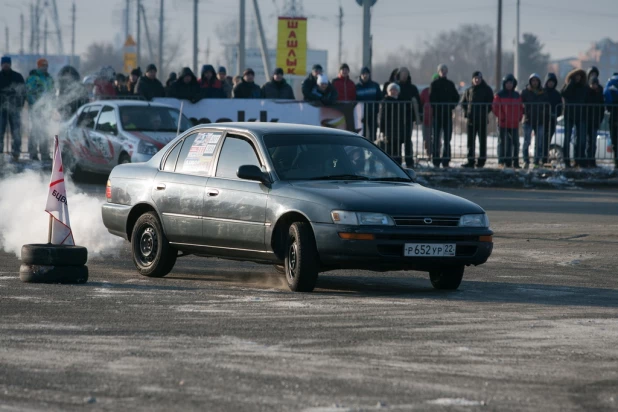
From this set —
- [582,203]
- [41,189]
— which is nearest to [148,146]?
[41,189]

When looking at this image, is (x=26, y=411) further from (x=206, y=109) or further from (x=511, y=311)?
(x=206, y=109)

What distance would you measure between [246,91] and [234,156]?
14589 millimetres

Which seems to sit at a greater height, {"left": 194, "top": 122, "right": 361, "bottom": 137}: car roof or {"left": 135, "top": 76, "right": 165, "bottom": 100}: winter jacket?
{"left": 135, "top": 76, "right": 165, "bottom": 100}: winter jacket

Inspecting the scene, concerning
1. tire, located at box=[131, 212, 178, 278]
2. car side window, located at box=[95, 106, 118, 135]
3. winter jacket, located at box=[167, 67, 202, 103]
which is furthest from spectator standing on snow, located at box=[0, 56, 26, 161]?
tire, located at box=[131, 212, 178, 278]

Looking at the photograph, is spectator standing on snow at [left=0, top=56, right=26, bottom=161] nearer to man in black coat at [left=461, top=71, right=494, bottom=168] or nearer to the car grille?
man in black coat at [left=461, top=71, right=494, bottom=168]

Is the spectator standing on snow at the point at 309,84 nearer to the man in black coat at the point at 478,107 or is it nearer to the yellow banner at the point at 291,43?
the man in black coat at the point at 478,107

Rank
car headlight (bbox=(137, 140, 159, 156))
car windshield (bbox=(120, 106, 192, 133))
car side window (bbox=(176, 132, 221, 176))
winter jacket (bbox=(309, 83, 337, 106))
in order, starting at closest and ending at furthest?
car side window (bbox=(176, 132, 221, 176))
car headlight (bbox=(137, 140, 159, 156))
car windshield (bbox=(120, 106, 192, 133))
winter jacket (bbox=(309, 83, 337, 106))

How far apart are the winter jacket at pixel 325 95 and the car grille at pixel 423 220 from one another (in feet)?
48.9

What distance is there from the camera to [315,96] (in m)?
25.1

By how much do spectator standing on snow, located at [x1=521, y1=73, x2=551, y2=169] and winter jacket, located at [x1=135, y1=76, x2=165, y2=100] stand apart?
7421 mm

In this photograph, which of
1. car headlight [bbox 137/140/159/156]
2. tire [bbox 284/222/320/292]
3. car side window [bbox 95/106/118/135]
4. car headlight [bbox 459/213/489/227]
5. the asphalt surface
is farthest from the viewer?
car side window [bbox 95/106/118/135]

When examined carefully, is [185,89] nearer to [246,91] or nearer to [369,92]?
[246,91]

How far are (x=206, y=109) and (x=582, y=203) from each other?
8387mm

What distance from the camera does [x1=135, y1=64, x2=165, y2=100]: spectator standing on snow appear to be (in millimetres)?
26016
